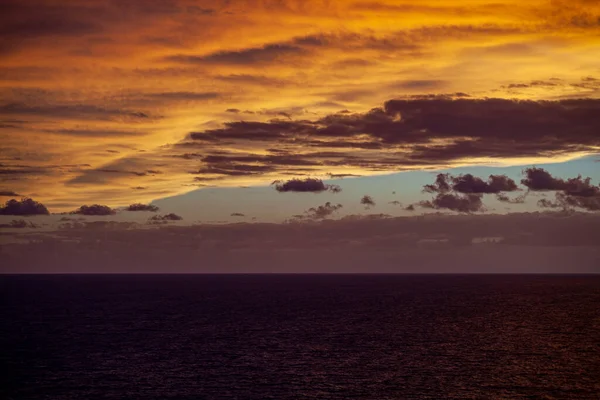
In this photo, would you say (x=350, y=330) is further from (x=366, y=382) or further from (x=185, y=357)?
(x=366, y=382)

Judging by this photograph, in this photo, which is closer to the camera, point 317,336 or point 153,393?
point 153,393

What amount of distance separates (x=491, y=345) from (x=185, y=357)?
4838 cm

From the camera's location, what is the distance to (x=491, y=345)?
11044 centimetres

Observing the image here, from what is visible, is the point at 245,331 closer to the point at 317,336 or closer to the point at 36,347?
the point at 317,336

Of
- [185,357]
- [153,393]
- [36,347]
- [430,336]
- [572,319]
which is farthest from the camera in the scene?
[572,319]

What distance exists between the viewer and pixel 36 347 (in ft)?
353

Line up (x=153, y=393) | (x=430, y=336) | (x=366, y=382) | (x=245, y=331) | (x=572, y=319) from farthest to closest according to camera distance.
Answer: (x=572, y=319), (x=245, y=331), (x=430, y=336), (x=366, y=382), (x=153, y=393)

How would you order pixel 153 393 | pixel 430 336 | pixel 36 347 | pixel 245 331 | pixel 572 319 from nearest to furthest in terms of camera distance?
pixel 153 393 → pixel 36 347 → pixel 430 336 → pixel 245 331 → pixel 572 319

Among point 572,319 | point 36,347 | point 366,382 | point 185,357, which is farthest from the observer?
point 572,319

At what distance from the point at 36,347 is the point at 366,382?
56.2 m

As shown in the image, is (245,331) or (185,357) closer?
(185,357)

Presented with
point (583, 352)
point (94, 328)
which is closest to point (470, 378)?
point (583, 352)

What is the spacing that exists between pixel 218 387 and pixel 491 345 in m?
52.0

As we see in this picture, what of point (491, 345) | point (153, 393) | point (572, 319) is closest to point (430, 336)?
point (491, 345)
